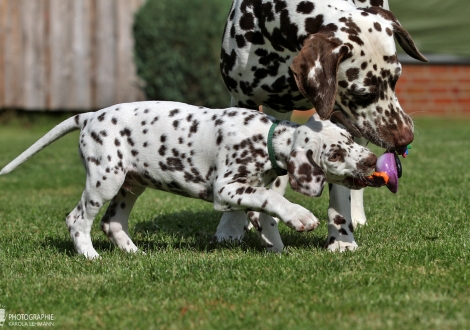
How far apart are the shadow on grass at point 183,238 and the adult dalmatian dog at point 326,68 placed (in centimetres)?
22

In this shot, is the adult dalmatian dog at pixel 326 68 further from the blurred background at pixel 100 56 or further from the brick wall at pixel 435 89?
the brick wall at pixel 435 89

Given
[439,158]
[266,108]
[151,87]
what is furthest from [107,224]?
[151,87]

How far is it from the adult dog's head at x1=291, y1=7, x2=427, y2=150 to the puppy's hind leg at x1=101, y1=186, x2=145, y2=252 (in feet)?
5.54

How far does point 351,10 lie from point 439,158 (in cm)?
594

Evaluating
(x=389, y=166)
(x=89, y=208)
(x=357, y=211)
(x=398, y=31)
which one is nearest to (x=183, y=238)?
(x=89, y=208)

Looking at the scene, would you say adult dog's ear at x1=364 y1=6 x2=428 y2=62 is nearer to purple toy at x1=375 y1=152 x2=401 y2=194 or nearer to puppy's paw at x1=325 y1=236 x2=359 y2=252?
purple toy at x1=375 y1=152 x2=401 y2=194

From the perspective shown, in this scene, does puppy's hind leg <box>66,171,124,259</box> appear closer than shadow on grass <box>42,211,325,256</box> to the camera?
Yes

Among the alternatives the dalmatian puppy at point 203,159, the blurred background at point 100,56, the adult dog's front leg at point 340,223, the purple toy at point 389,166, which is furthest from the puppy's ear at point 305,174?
the blurred background at point 100,56

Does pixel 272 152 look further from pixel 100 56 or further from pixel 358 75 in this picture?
pixel 100 56

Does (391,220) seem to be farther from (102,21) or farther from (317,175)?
(102,21)

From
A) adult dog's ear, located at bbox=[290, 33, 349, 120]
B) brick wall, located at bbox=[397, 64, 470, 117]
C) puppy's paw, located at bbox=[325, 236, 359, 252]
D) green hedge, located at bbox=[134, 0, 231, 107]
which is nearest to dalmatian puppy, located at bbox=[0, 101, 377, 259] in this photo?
adult dog's ear, located at bbox=[290, 33, 349, 120]

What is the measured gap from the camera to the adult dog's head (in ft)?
16.8

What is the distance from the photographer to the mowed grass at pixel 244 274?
3887mm

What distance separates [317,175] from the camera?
5008 mm
